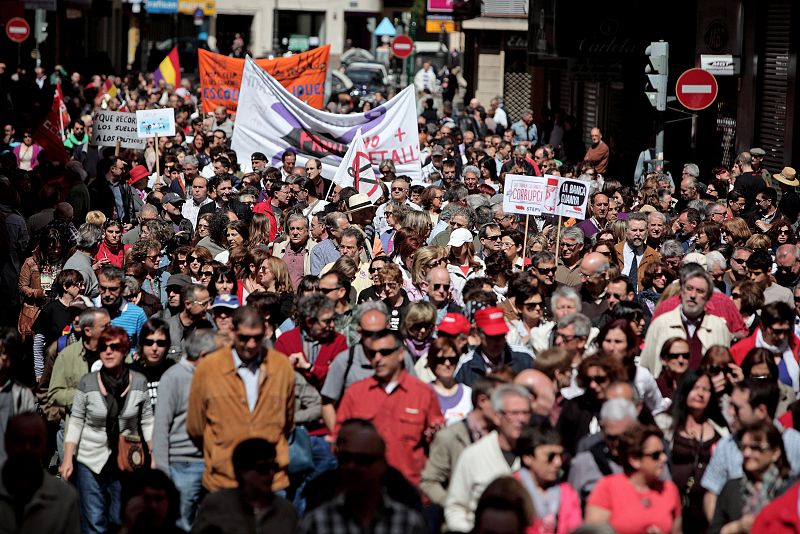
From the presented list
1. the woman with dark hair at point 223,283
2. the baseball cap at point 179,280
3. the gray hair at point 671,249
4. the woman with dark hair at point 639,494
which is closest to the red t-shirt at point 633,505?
the woman with dark hair at point 639,494

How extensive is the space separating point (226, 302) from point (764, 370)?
11.1ft

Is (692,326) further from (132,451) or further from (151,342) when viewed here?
(132,451)

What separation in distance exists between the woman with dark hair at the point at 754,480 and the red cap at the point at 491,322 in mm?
2080

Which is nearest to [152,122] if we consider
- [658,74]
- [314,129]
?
[314,129]

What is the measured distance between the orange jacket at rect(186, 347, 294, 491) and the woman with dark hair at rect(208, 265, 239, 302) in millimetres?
2804

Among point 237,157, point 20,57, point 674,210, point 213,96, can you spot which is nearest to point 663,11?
point 213,96

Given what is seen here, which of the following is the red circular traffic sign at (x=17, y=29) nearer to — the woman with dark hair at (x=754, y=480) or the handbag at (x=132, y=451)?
the handbag at (x=132, y=451)

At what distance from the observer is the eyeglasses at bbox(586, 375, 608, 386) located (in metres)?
8.16

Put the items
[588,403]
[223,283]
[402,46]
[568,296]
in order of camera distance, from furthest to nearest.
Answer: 1. [402,46]
2. [223,283]
3. [568,296]
4. [588,403]

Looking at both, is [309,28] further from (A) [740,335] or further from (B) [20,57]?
(A) [740,335]

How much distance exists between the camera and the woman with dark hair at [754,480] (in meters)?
7.16

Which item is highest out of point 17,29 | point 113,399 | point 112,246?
A: point 17,29

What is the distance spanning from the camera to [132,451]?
28.9ft

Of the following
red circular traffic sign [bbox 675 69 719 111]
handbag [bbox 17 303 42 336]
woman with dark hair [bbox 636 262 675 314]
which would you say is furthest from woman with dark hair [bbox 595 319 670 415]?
red circular traffic sign [bbox 675 69 719 111]
